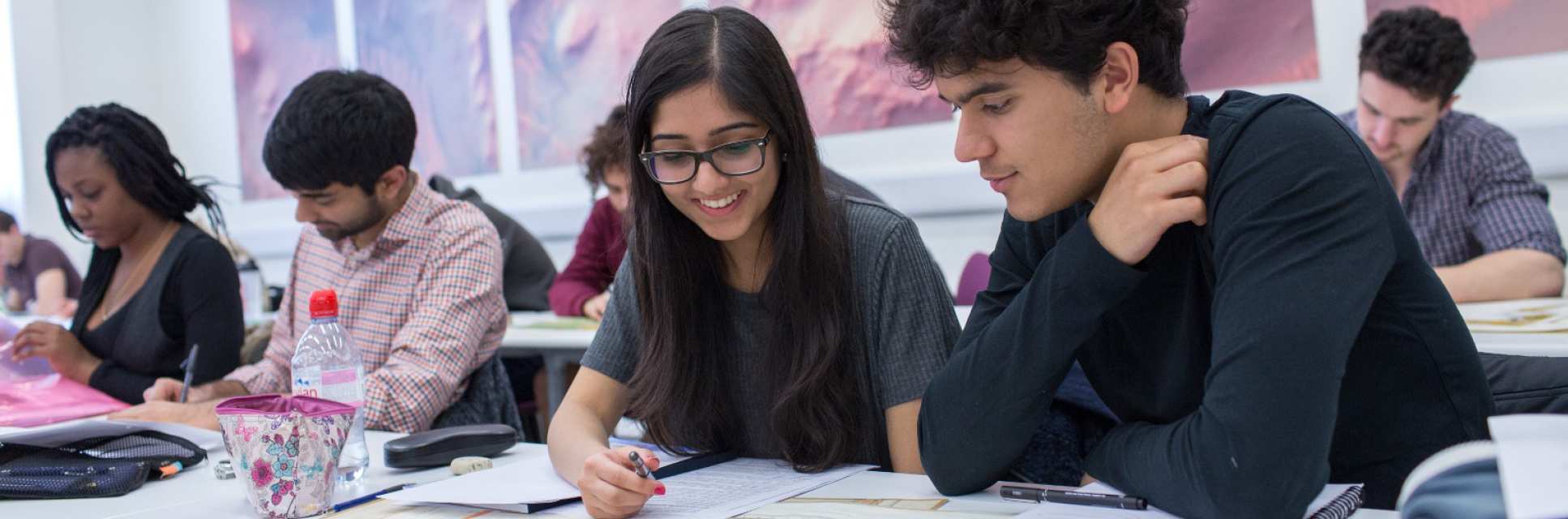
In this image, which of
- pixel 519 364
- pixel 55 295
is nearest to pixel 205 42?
pixel 55 295

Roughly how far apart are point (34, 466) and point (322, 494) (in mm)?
499

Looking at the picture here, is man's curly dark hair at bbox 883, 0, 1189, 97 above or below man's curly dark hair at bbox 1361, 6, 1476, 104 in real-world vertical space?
below

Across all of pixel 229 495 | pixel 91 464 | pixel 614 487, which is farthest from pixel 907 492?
pixel 91 464

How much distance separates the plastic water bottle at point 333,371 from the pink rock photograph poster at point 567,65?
318 centimetres

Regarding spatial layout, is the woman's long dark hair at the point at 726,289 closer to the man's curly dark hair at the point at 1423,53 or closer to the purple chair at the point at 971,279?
the purple chair at the point at 971,279

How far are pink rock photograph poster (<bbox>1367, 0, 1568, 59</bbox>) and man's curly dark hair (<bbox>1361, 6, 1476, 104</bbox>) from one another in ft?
1.39

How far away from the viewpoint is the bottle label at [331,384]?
61.6 inches

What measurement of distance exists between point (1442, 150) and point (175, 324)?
2875 mm

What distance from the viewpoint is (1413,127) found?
281 centimetres

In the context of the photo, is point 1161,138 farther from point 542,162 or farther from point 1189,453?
point 542,162

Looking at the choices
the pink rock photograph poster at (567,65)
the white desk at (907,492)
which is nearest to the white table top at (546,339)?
the white desk at (907,492)

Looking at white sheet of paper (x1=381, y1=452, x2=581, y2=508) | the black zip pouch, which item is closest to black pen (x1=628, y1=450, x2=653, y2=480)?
white sheet of paper (x1=381, y1=452, x2=581, y2=508)

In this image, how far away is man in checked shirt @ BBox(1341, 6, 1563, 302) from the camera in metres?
2.70

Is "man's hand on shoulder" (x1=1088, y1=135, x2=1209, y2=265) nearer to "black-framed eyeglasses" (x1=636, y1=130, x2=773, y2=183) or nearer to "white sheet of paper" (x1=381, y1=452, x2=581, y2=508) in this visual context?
"black-framed eyeglasses" (x1=636, y1=130, x2=773, y2=183)
